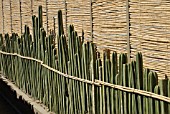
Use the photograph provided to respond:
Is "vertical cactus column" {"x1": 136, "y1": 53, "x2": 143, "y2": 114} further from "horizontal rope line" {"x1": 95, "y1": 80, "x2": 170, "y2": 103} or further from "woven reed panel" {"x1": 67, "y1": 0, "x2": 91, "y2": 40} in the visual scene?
"woven reed panel" {"x1": 67, "y1": 0, "x2": 91, "y2": 40}

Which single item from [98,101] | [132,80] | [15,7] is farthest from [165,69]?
[15,7]

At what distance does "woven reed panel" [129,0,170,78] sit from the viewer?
5.11m

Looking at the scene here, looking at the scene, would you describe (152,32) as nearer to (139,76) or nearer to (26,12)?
(139,76)

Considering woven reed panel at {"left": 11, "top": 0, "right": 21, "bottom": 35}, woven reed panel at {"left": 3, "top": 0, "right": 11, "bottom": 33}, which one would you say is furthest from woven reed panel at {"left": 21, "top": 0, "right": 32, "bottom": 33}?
woven reed panel at {"left": 3, "top": 0, "right": 11, "bottom": 33}

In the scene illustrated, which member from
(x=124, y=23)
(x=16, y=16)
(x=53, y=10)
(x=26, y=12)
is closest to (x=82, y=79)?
(x=124, y=23)

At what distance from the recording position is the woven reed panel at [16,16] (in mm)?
11816

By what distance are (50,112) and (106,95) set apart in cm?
238

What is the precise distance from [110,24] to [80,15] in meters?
1.28

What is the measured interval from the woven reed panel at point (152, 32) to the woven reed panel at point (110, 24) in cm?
25

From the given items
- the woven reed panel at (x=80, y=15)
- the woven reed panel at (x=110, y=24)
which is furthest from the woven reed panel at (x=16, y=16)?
the woven reed panel at (x=110, y=24)

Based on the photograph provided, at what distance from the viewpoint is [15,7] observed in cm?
1208

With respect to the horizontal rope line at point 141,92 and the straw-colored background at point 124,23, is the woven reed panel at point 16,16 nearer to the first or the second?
the straw-colored background at point 124,23

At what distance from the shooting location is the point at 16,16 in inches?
475

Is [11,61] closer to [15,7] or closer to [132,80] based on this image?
[15,7]
